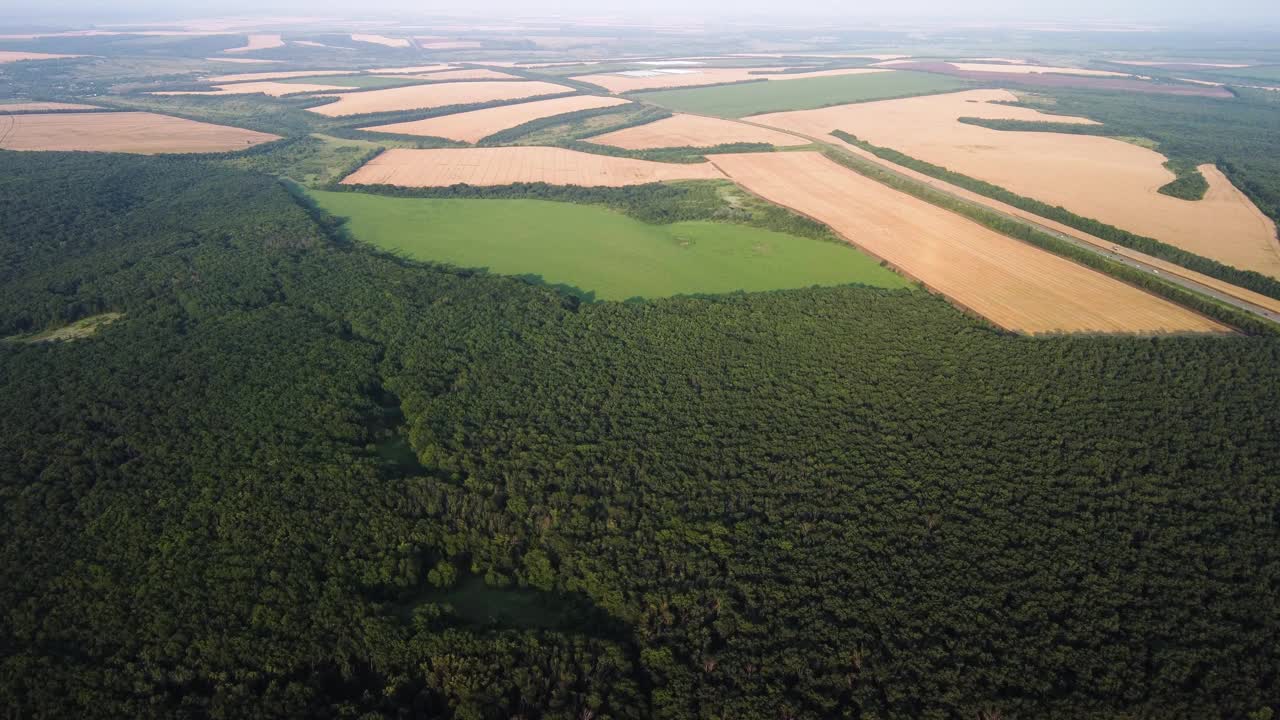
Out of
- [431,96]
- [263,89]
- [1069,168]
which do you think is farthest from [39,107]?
[1069,168]

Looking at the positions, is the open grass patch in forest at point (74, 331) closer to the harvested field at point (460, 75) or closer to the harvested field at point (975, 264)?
the harvested field at point (975, 264)

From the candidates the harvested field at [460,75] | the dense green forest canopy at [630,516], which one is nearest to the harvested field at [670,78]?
the harvested field at [460,75]

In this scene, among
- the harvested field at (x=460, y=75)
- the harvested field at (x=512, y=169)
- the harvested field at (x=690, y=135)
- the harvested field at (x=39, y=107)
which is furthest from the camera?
the harvested field at (x=460, y=75)

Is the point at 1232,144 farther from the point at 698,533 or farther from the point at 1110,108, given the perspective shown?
the point at 698,533

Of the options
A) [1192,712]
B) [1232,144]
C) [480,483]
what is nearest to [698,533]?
[480,483]

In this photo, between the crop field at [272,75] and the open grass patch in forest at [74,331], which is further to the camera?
the crop field at [272,75]

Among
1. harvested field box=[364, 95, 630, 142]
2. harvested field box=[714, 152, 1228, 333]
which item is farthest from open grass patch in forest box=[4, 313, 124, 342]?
harvested field box=[364, 95, 630, 142]

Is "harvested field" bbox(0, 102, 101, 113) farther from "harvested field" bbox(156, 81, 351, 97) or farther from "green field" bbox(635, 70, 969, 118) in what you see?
A: "green field" bbox(635, 70, 969, 118)

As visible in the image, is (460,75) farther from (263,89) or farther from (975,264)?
(975,264)
